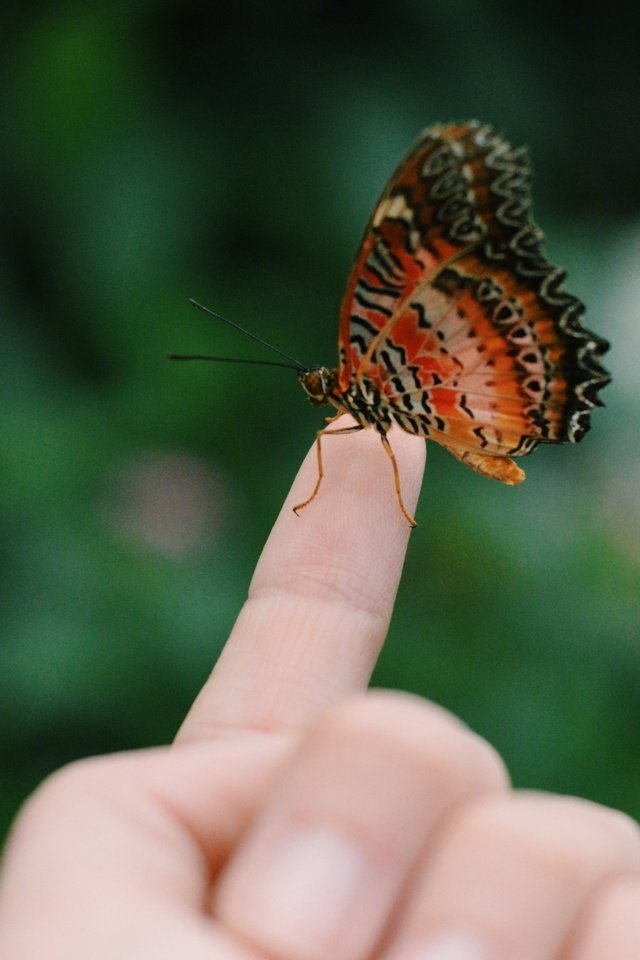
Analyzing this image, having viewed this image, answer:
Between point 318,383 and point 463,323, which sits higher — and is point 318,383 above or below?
below

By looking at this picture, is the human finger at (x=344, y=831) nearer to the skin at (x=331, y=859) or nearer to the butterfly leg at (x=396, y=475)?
the skin at (x=331, y=859)

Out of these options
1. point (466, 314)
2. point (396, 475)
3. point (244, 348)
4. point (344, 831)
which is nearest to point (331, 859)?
point (344, 831)

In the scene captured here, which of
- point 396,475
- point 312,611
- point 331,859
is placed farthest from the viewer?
point 396,475

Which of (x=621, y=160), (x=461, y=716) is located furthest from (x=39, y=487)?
(x=621, y=160)

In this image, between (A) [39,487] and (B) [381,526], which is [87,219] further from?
(B) [381,526]

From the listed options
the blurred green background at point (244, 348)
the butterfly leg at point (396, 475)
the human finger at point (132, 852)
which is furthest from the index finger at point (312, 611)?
the blurred green background at point (244, 348)

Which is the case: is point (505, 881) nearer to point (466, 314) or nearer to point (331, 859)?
point (331, 859)

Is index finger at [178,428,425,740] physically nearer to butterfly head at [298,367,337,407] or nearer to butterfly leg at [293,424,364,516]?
butterfly leg at [293,424,364,516]
